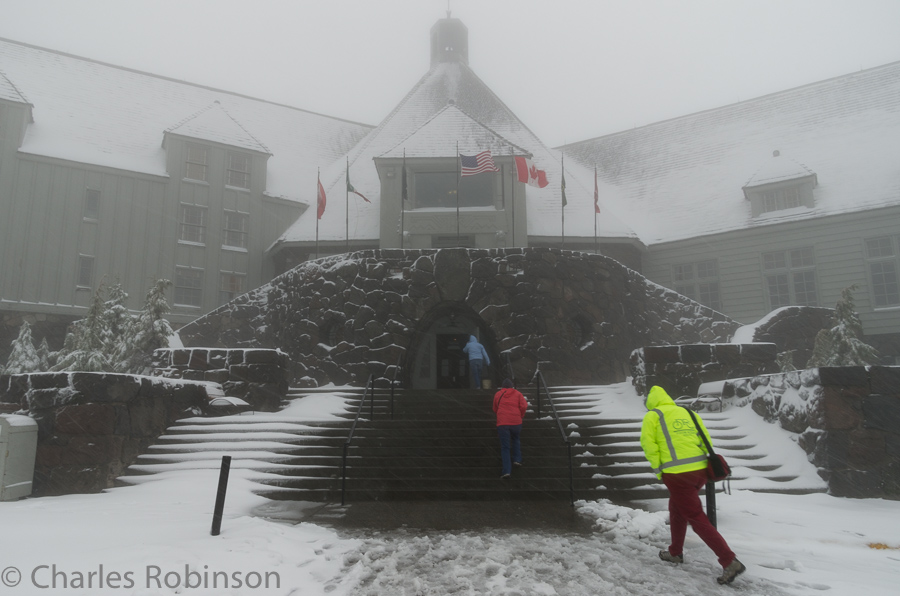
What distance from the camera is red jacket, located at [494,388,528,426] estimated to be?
919 centimetres

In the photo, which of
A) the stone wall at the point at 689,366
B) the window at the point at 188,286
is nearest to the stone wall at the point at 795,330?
the stone wall at the point at 689,366

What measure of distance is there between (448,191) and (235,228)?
8659 mm

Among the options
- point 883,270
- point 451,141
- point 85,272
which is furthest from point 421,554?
point 85,272

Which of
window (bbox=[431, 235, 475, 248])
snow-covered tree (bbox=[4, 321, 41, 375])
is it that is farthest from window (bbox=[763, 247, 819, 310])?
snow-covered tree (bbox=[4, 321, 41, 375])

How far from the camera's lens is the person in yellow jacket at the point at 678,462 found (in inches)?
212

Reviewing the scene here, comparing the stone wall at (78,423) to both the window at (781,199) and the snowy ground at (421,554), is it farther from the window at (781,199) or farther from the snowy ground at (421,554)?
the window at (781,199)

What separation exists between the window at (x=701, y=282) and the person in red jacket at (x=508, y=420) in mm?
15161

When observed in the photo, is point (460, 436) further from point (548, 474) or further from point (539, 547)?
point (539, 547)

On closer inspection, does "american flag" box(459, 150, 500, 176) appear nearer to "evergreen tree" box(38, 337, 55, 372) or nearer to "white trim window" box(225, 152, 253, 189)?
"white trim window" box(225, 152, 253, 189)

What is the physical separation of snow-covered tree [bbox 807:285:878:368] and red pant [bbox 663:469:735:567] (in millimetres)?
12531

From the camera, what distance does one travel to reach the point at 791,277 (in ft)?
69.2

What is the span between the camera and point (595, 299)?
17.8 metres

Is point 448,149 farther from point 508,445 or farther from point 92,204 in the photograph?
point 508,445

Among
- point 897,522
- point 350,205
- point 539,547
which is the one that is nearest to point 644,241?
point 350,205
